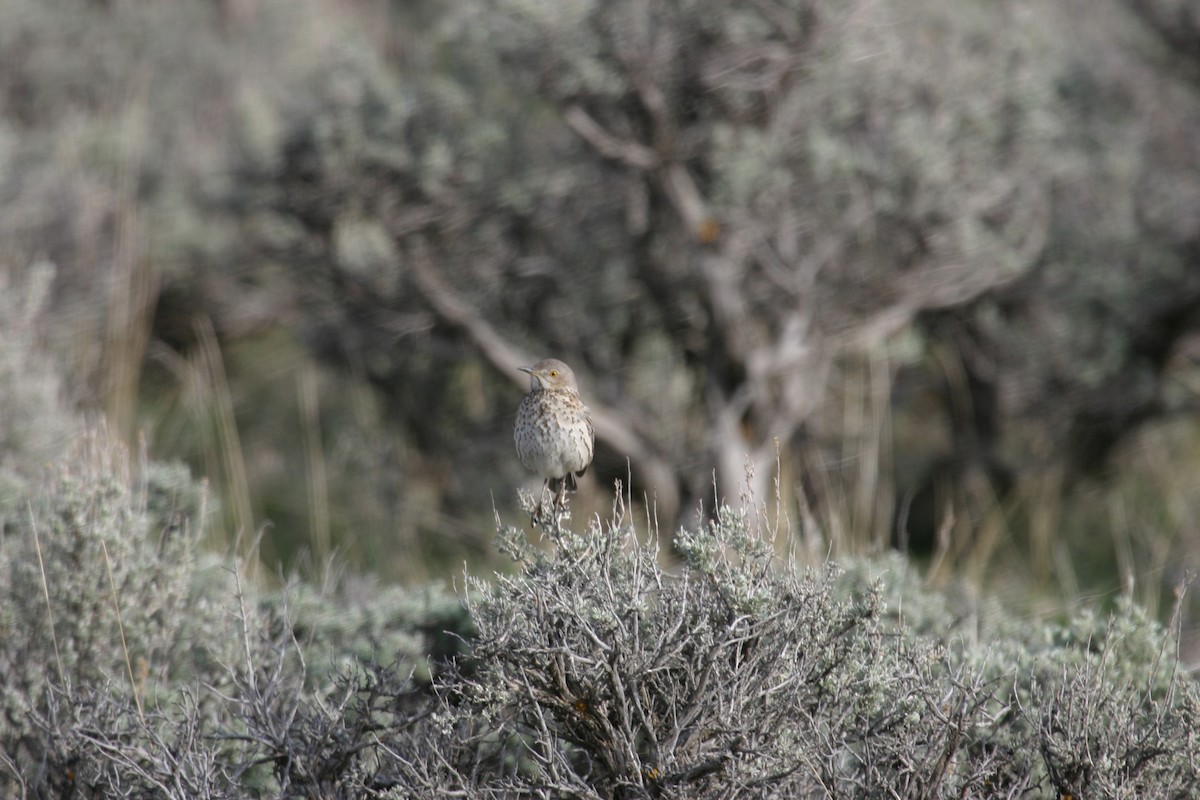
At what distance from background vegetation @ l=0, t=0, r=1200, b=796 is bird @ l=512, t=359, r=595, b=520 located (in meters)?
0.62

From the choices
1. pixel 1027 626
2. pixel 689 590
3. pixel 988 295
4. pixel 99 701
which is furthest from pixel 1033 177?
pixel 99 701

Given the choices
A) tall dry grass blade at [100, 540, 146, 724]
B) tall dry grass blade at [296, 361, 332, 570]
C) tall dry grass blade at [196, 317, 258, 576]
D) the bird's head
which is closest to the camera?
tall dry grass blade at [100, 540, 146, 724]

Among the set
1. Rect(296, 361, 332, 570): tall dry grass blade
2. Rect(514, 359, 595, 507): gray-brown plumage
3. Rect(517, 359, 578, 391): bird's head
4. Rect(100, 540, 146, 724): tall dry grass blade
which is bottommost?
Rect(296, 361, 332, 570): tall dry grass blade

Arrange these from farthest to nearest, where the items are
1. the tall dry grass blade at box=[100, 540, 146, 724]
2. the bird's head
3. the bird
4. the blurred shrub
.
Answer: the bird's head
the bird
the tall dry grass blade at box=[100, 540, 146, 724]
the blurred shrub

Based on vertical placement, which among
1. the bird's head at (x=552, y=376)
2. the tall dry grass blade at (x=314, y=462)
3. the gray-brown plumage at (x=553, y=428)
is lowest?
the tall dry grass blade at (x=314, y=462)

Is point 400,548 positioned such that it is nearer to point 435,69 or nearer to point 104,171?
point 435,69

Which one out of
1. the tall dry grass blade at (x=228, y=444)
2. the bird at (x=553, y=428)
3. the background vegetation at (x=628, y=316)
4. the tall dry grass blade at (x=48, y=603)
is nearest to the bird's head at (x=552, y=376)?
the bird at (x=553, y=428)

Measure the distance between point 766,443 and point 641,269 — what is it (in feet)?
4.01

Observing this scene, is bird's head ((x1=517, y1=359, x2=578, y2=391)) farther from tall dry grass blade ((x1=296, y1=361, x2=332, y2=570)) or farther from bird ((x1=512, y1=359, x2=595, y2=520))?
tall dry grass blade ((x1=296, y1=361, x2=332, y2=570))

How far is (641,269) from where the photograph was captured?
7582mm

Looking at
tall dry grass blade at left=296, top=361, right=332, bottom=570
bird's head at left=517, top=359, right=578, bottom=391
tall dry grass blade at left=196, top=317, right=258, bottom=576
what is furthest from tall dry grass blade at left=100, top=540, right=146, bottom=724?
tall dry grass blade at left=296, top=361, right=332, bottom=570

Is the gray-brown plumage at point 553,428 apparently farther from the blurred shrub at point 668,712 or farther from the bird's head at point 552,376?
the blurred shrub at point 668,712

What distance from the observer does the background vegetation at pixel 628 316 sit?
16.2 feet

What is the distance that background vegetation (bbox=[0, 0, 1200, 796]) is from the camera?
493cm
